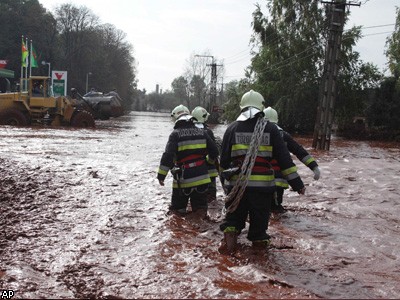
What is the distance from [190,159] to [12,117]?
20244mm

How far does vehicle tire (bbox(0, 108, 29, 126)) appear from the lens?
77.7 ft

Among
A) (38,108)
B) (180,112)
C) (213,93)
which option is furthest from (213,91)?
(180,112)

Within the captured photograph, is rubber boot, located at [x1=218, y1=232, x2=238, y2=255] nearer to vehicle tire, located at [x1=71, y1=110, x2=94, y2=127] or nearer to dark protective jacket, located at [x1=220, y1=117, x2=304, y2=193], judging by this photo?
dark protective jacket, located at [x1=220, y1=117, x2=304, y2=193]

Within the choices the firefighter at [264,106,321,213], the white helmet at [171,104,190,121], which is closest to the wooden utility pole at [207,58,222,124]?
the firefighter at [264,106,321,213]

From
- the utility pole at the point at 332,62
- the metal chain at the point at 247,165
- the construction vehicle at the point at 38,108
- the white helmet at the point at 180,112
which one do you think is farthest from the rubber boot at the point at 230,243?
the construction vehicle at the point at 38,108

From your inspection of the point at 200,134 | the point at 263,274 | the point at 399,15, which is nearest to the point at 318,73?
the point at 399,15

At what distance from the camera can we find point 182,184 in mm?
6117

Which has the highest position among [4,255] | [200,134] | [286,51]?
[286,51]

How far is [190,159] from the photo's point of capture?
6078 millimetres

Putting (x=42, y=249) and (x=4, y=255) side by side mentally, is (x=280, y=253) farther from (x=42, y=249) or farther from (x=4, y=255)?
(x=4, y=255)

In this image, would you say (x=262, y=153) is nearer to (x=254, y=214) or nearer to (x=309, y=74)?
(x=254, y=214)

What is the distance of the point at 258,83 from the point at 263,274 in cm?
3213

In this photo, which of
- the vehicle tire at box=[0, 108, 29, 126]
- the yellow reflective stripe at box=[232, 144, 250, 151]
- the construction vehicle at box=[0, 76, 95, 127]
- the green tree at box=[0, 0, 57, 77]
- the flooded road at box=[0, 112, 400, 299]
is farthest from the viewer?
the green tree at box=[0, 0, 57, 77]

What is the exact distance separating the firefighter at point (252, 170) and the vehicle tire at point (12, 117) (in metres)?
21.4
